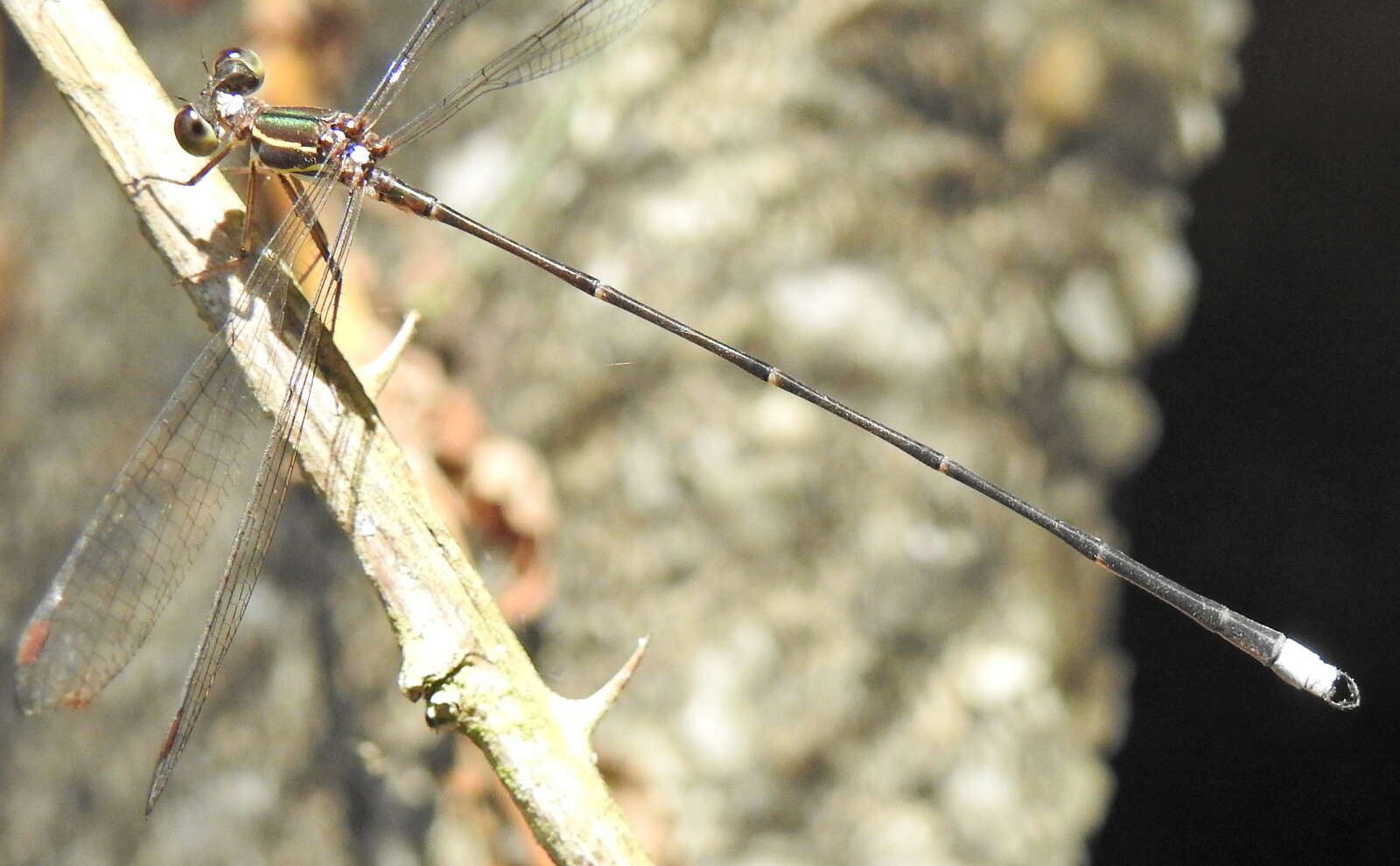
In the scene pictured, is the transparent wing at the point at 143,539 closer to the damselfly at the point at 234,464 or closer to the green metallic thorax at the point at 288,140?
the damselfly at the point at 234,464

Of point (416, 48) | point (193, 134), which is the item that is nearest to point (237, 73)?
point (416, 48)

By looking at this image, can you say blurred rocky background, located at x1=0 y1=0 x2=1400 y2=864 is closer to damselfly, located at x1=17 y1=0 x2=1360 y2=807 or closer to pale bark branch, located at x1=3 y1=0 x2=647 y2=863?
damselfly, located at x1=17 y1=0 x2=1360 y2=807

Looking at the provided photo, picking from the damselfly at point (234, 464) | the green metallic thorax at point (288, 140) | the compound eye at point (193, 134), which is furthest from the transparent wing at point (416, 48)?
the compound eye at point (193, 134)

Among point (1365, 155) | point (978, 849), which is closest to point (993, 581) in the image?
point (978, 849)

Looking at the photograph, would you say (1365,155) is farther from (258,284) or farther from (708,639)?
(258,284)

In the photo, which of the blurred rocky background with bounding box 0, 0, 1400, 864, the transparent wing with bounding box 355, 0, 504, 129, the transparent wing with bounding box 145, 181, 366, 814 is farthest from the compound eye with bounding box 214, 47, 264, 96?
the blurred rocky background with bounding box 0, 0, 1400, 864

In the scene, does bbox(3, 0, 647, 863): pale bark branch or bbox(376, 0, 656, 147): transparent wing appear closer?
bbox(3, 0, 647, 863): pale bark branch

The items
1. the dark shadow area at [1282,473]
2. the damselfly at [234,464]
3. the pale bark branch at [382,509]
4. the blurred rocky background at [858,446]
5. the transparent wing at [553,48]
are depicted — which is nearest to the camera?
the pale bark branch at [382,509]
